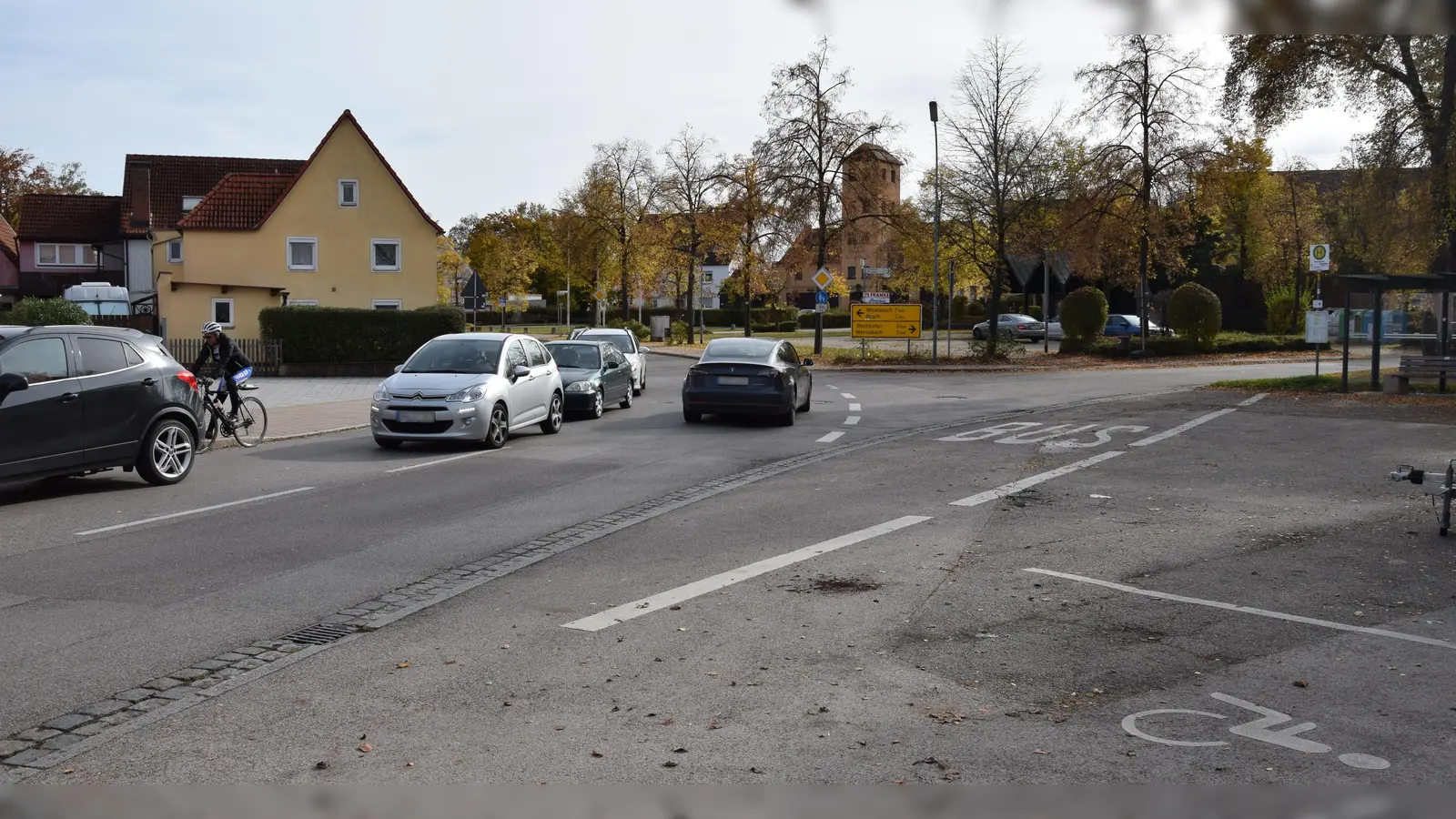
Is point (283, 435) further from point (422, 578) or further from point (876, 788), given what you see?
point (876, 788)

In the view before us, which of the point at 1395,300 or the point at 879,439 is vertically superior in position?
the point at 1395,300

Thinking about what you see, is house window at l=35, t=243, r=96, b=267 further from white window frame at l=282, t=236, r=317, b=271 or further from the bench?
the bench

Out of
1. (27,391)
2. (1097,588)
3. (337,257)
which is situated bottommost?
(1097,588)

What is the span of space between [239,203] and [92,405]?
42363 mm

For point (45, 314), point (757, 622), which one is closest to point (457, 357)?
point (757, 622)

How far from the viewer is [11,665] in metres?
6.13

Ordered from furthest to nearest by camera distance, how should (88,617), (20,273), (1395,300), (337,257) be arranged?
(20,273) → (337,257) → (1395,300) → (88,617)

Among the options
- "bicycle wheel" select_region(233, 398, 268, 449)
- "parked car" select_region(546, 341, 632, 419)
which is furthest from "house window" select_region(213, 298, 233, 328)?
"bicycle wheel" select_region(233, 398, 268, 449)

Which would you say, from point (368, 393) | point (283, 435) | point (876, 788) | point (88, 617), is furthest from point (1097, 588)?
point (368, 393)

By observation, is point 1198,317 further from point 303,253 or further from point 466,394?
point 303,253

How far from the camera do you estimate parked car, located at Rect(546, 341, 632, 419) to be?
22.1 m

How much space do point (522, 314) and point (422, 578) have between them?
335ft

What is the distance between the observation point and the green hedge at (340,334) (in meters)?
34.7

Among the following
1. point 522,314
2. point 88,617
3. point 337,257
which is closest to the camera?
point 88,617
